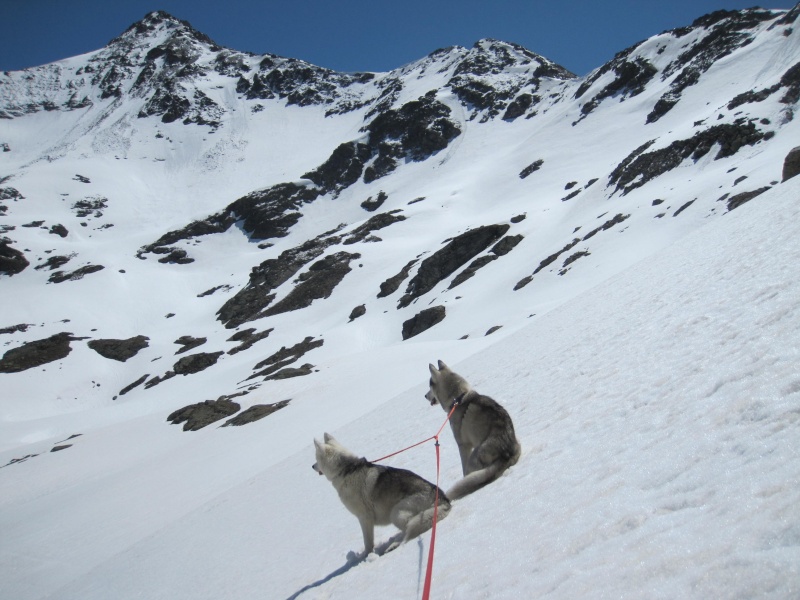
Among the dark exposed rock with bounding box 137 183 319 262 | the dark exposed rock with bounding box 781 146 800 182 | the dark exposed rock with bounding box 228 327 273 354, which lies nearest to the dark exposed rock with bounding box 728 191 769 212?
the dark exposed rock with bounding box 781 146 800 182

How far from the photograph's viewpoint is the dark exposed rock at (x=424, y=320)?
45.1 meters

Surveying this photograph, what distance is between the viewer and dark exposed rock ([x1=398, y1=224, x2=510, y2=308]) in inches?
2275

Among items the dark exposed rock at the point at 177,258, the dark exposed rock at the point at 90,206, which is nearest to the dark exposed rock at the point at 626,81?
the dark exposed rock at the point at 177,258

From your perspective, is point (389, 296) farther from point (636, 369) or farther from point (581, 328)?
point (636, 369)

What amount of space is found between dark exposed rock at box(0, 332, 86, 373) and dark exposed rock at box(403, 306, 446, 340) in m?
53.5

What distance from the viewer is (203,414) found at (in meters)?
31.1

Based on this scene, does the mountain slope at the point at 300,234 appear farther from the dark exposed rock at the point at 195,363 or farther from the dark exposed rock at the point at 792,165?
the dark exposed rock at the point at 792,165

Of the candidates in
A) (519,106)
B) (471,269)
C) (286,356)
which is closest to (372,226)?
(471,269)

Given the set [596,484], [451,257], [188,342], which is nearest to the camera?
[596,484]

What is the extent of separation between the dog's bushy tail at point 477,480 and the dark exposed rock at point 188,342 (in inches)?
2600

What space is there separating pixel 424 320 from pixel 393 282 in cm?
1686

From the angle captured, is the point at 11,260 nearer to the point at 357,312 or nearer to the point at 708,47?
the point at 357,312

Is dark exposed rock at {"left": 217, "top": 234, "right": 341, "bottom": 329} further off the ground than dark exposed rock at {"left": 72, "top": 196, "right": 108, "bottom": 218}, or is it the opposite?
dark exposed rock at {"left": 72, "top": 196, "right": 108, "bottom": 218}

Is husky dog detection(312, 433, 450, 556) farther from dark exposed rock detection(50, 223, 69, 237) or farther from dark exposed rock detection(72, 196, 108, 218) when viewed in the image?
dark exposed rock detection(72, 196, 108, 218)
